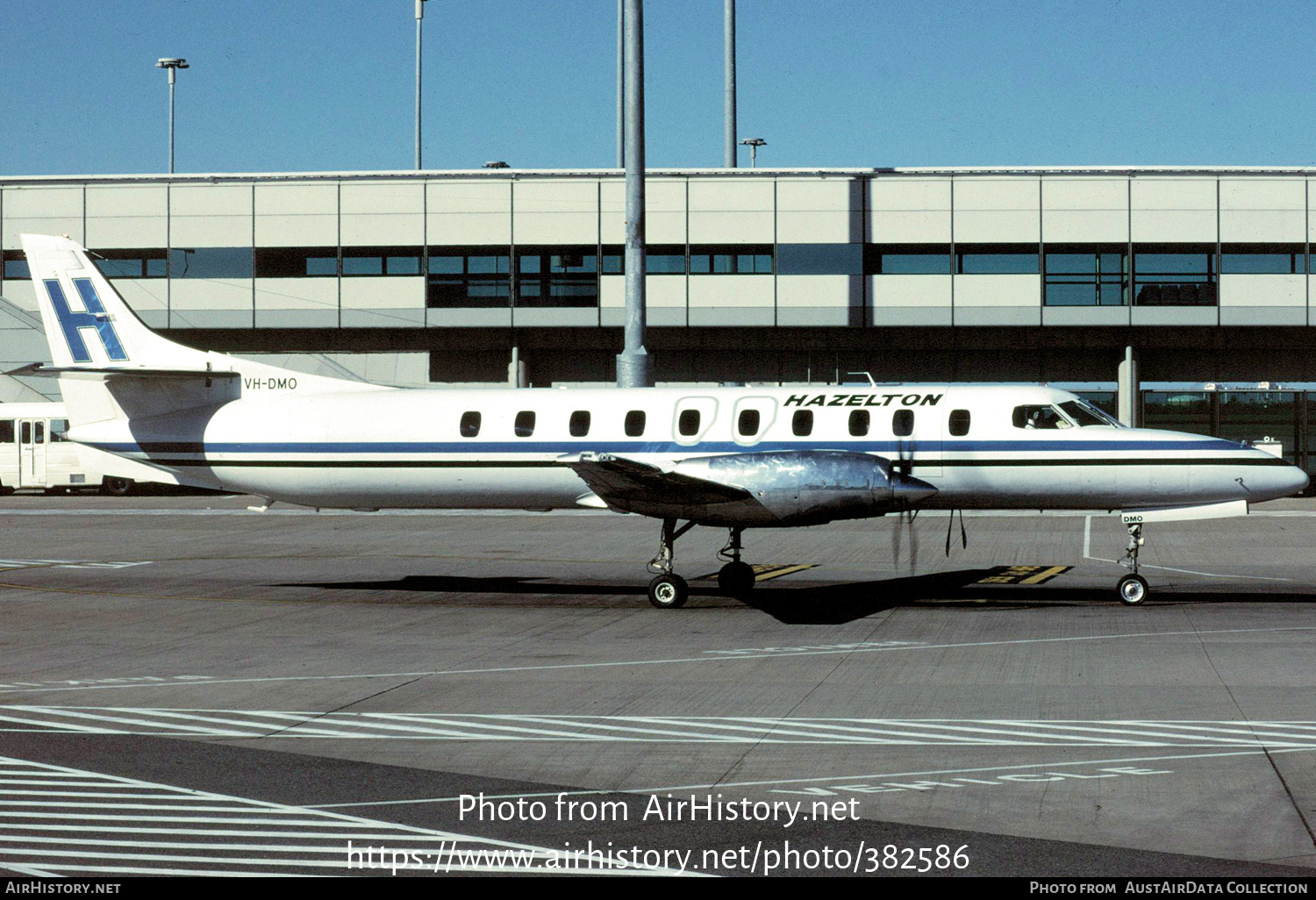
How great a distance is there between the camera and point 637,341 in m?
33.6

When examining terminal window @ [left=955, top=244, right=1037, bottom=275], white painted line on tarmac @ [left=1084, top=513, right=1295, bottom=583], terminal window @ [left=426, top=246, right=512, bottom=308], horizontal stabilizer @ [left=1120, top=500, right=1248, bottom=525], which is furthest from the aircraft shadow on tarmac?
terminal window @ [left=426, top=246, right=512, bottom=308]

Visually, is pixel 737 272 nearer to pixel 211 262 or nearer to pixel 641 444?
pixel 211 262

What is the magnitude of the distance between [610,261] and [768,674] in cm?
3728

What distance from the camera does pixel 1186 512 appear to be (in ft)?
64.2

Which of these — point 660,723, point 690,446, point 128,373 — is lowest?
point 660,723

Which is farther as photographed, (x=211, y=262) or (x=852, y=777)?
(x=211, y=262)

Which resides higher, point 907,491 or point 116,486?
point 907,491

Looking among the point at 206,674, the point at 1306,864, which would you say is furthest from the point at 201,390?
the point at 1306,864

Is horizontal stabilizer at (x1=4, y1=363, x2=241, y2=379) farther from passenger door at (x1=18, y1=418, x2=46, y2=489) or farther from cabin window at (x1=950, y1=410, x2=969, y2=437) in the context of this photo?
passenger door at (x1=18, y1=418, x2=46, y2=489)

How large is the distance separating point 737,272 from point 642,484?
31458 mm

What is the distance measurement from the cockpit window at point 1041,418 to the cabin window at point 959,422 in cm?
72

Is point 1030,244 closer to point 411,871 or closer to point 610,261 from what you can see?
point 610,261

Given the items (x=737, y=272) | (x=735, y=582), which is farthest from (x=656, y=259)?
(x=735, y=582)

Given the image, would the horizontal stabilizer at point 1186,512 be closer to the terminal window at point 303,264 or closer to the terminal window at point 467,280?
the terminal window at point 467,280
